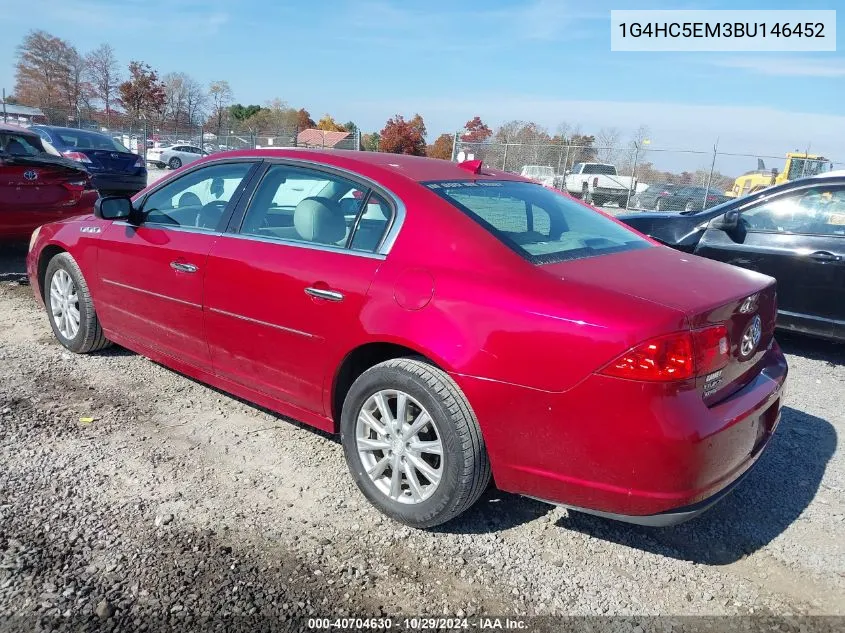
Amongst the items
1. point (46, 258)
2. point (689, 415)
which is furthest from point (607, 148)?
point (689, 415)

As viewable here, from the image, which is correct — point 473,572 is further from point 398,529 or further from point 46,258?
point 46,258

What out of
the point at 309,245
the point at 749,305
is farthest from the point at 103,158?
the point at 749,305

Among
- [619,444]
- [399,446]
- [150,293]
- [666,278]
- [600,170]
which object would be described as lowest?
[399,446]

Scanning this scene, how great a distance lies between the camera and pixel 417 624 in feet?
7.43

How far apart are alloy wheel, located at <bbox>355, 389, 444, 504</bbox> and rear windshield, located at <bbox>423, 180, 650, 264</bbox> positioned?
81 centimetres

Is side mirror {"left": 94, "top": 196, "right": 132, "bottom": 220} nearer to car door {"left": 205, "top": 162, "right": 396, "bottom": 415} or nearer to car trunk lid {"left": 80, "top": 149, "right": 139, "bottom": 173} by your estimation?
car door {"left": 205, "top": 162, "right": 396, "bottom": 415}

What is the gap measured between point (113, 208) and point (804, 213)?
17.1 ft

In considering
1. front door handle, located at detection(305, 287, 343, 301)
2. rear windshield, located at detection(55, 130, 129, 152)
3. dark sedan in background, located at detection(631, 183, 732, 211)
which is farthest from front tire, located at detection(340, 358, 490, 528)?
dark sedan in background, located at detection(631, 183, 732, 211)

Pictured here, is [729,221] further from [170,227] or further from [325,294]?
[170,227]

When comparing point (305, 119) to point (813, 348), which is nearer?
point (813, 348)

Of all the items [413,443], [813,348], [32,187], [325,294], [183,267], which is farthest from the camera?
[32,187]

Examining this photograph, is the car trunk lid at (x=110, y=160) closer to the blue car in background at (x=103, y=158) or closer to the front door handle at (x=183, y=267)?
the blue car in background at (x=103, y=158)

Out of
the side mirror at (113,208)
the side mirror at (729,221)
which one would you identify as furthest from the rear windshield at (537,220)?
the side mirror at (729,221)

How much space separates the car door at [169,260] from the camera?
359cm
